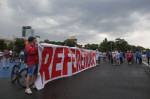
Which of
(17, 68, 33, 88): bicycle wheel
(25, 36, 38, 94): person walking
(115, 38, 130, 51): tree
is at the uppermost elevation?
(115, 38, 130, 51): tree

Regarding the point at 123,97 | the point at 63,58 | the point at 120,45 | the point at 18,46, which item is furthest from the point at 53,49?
the point at 120,45

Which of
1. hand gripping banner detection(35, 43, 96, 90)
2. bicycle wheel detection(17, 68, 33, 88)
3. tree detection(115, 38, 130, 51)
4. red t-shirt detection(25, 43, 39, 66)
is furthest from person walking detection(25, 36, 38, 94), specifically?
tree detection(115, 38, 130, 51)

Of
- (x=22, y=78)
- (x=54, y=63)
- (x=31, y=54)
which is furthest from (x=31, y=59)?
(x=54, y=63)

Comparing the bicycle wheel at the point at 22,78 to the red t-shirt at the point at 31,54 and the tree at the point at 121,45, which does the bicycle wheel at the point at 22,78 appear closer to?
the red t-shirt at the point at 31,54

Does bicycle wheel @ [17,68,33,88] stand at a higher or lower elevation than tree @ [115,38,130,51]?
lower

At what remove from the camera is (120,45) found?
104 m

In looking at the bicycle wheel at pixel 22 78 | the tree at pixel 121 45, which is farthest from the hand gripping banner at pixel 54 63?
the tree at pixel 121 45

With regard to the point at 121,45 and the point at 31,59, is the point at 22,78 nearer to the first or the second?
the point at 31,59

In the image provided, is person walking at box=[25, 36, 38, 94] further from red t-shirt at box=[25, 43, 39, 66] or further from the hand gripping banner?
the hand gripping banner

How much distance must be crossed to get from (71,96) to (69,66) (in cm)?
381

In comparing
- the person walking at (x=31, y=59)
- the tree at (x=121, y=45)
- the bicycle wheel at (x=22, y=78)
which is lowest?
the bicycle wheel at (x=22, y=78)

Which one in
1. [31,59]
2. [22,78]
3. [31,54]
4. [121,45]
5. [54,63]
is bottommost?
[22,78]

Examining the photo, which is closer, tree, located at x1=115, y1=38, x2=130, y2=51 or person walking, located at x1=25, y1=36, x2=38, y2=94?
person walking, located at x1=25, y1=36, x2=38, y2=94

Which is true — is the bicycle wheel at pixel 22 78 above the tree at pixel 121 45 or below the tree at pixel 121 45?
below
